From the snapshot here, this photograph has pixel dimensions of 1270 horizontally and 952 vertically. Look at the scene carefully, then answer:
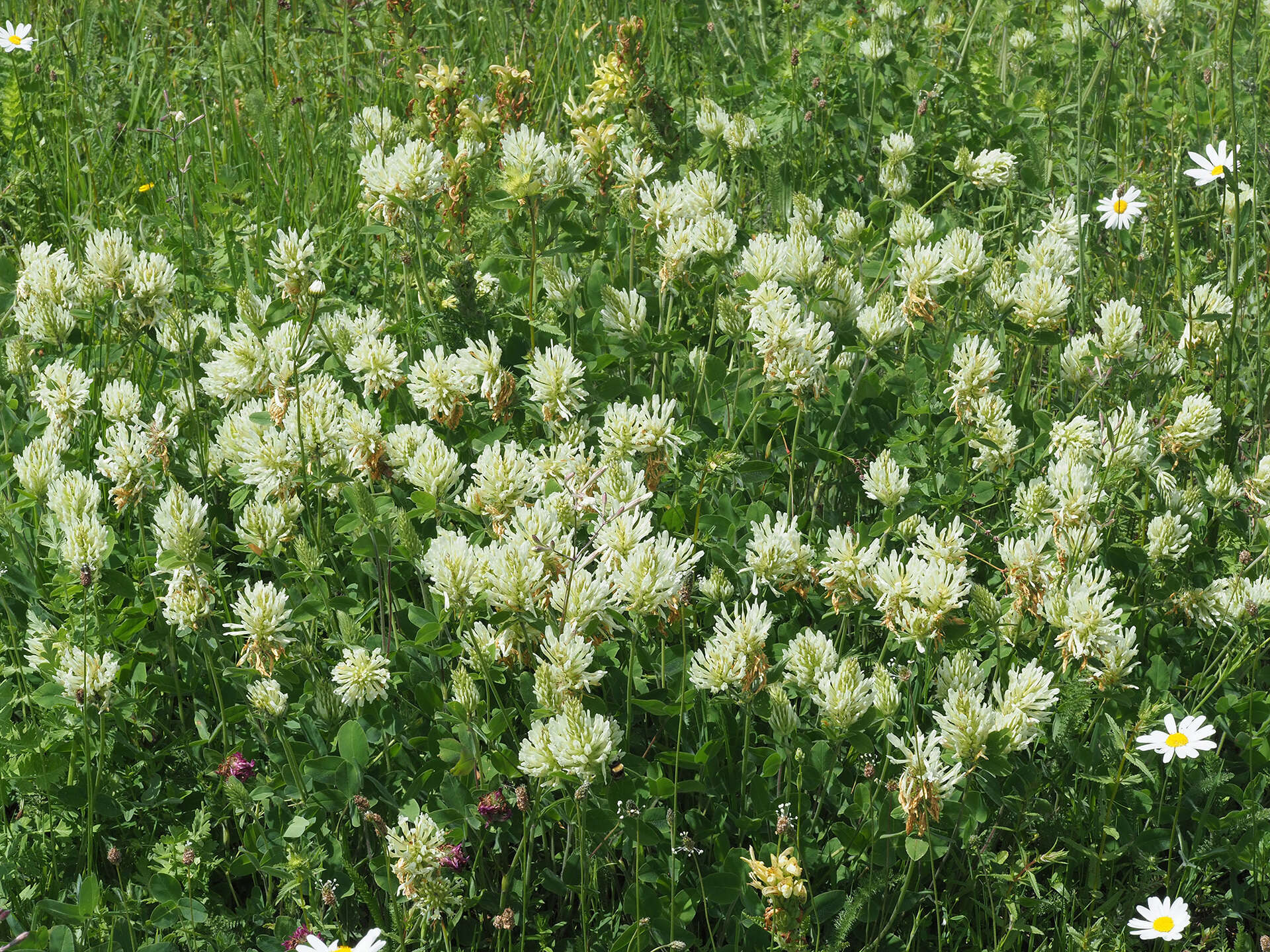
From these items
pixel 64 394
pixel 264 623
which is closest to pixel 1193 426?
pixel 264 623

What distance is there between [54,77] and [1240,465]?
4403mm

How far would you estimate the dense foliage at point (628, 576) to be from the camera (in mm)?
2090

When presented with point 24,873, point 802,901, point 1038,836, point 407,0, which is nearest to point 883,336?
point 1038,836

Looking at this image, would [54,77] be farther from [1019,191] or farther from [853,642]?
[853,642]

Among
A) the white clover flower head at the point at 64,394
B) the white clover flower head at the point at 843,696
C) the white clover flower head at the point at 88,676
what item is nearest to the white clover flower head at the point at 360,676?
the white clover flower head at the point at 88,676

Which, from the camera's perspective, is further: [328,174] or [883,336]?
[328,174]

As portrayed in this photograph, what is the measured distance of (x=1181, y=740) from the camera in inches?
87.7

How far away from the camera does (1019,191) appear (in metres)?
3.99

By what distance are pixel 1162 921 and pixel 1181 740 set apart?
302 mm

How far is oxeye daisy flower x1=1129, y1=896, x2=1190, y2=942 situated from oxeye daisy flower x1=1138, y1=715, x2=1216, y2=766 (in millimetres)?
244

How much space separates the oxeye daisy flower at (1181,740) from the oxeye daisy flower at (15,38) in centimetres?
408

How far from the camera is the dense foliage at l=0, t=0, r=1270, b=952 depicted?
6.86ft

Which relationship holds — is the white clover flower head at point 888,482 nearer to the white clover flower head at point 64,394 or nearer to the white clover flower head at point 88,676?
the white clover flower head at point 88,676

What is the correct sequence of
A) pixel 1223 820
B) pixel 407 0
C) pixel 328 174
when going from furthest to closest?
pixel 328 174 → pixel 407 0 → pixel 1223 820
